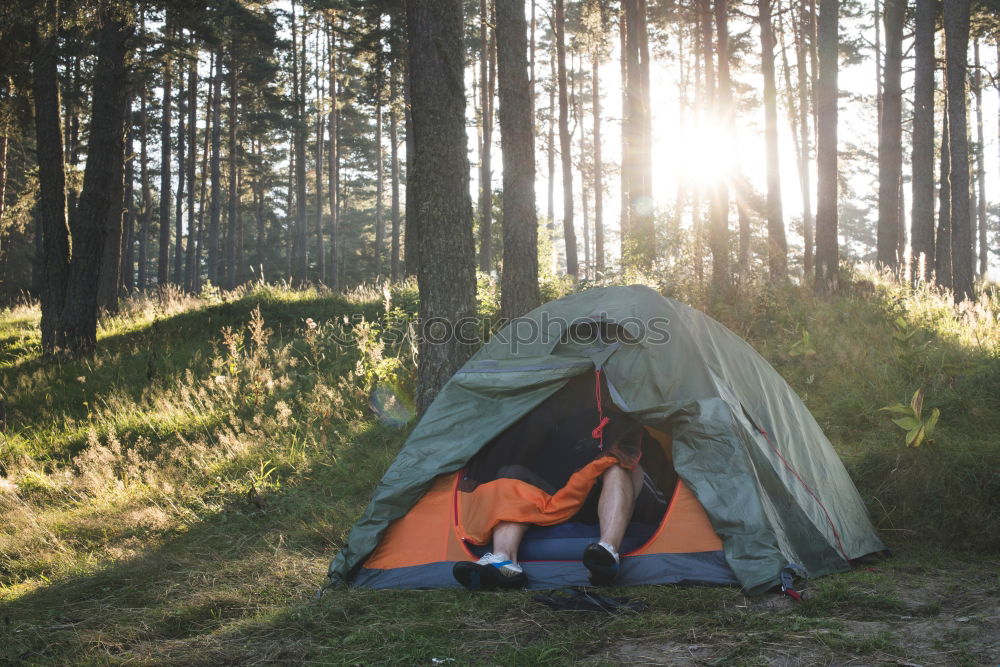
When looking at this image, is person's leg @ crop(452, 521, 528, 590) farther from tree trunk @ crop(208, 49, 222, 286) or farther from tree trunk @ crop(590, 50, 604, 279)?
tree trunk @ crop(590, 50, 604, 279)

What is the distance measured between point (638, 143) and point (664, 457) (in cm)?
1011

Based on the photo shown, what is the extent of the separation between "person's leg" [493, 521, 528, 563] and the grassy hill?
0.31m

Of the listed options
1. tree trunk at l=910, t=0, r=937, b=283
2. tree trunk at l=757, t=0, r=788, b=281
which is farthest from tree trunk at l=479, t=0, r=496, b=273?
tree trunk at l=910, t=0, r=937, b=283

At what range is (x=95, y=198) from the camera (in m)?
9.54

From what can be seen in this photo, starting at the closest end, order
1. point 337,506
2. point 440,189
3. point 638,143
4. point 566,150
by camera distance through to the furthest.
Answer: point 337,506 < point 440,189 < point 638,143 < point 566,150

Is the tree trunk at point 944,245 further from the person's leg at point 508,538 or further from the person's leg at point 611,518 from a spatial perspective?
the person's leg at point 508,538

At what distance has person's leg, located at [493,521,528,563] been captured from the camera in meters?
3.64

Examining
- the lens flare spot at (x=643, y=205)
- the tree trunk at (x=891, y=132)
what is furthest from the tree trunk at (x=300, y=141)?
the tree trunk at (x=891, y=132)

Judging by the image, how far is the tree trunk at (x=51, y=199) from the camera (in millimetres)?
9617

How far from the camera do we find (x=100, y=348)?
973 cm

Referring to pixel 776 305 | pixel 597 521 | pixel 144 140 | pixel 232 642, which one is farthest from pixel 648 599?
pixel 144 140

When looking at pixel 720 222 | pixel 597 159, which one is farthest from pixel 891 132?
pixel 597 159

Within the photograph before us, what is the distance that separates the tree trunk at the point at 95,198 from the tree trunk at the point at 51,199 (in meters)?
0.16

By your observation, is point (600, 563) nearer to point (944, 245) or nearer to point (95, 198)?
point (95, 198)
